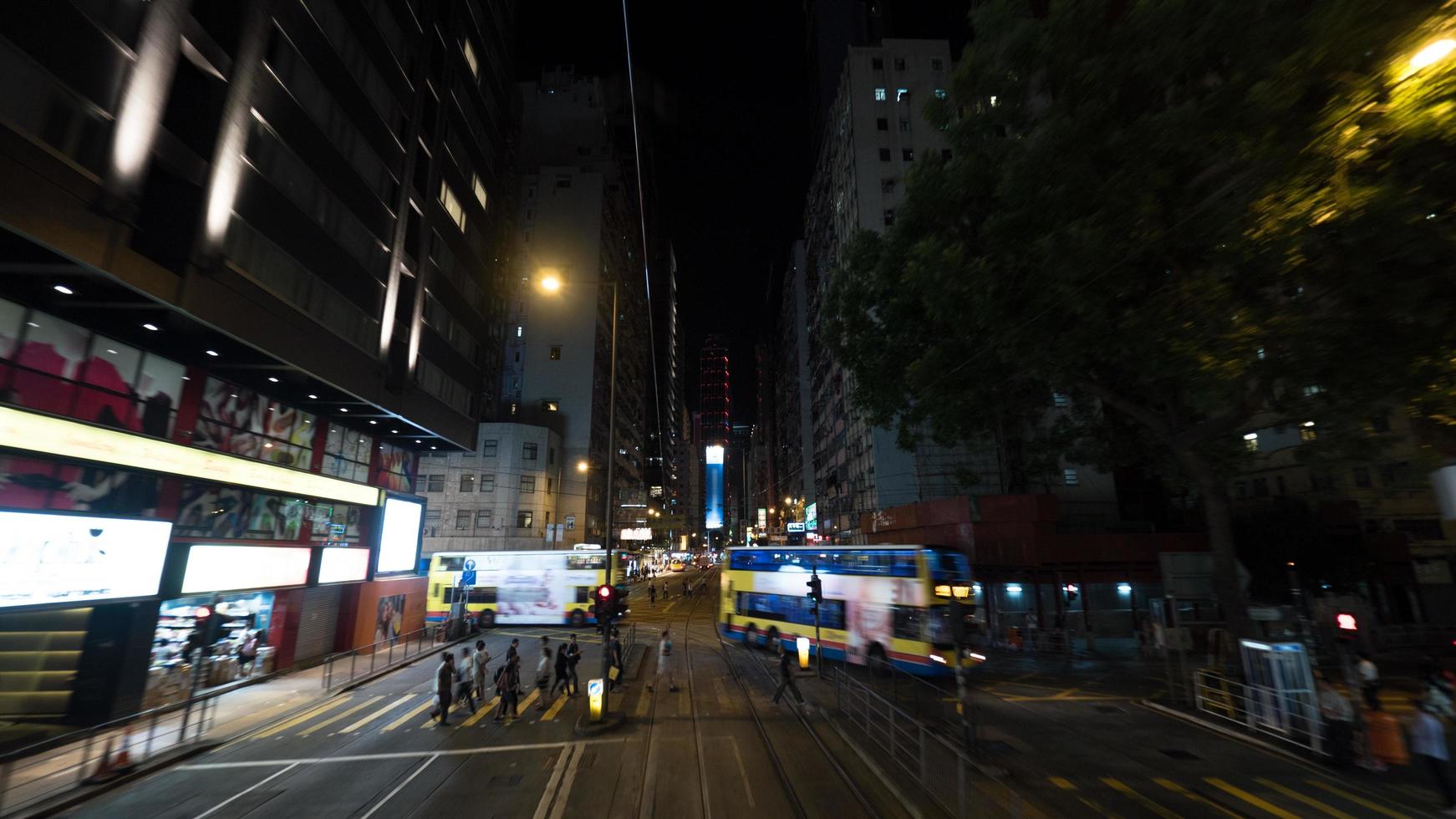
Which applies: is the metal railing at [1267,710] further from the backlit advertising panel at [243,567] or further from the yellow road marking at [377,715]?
the backlit advertising panel at [243,567]

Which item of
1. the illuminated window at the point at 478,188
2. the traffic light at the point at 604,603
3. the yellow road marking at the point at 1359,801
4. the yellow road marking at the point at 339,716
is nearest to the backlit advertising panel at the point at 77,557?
the yellow road marking at the point at 339,716

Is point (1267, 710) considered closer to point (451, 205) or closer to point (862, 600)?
point (862, 600)

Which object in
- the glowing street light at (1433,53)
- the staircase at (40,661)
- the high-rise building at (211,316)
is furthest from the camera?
the staircase at (40,661)

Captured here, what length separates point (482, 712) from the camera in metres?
15.0

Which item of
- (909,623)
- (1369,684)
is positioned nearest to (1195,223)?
(1369,684)

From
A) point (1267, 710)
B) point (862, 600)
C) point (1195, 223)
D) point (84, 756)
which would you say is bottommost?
point (84, 756)

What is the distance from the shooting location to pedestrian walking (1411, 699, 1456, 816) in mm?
8523

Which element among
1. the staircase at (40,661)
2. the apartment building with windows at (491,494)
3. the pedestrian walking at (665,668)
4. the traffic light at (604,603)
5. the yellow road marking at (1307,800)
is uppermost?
the apartment building with windows at (491,494)

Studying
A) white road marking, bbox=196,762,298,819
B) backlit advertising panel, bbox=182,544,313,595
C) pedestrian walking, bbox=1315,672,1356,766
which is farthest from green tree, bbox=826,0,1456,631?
backlit advertising panel, bbox=182,544,313,595

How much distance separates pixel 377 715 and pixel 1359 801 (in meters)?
20.5

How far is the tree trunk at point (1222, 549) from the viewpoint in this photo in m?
13.9

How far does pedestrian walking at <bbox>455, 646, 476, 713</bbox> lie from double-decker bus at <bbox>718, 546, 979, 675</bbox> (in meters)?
10.1

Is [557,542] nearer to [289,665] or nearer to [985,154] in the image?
[289,665]

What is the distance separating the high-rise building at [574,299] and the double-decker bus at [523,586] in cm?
2248
